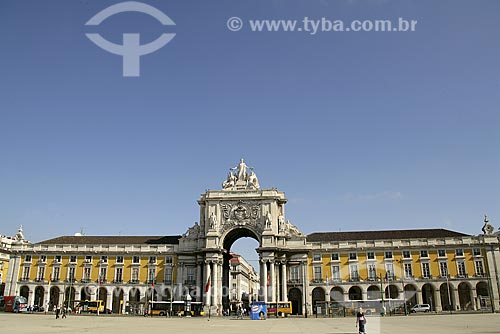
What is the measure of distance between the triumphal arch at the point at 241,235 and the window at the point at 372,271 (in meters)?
10.3

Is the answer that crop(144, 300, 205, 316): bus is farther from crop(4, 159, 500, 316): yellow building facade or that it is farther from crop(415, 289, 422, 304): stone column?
crop(415, 289, 422, 304): stone column

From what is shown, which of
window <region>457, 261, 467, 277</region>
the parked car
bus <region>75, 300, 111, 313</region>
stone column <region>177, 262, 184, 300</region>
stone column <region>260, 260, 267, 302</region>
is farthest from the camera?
stone column <region>177, 262, 184, 300</region>

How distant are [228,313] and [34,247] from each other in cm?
3718

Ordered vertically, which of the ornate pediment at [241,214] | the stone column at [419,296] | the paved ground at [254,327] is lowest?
the paved ground at [254,327]

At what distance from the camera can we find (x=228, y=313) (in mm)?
74438

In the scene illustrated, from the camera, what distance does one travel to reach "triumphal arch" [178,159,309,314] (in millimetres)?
74312

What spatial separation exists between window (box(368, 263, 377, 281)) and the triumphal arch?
33.9ft

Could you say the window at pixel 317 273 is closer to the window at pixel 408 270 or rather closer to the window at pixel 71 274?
the window at pixel 408 270

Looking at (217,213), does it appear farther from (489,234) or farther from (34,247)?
(489,234)

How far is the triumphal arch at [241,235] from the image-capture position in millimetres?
74312

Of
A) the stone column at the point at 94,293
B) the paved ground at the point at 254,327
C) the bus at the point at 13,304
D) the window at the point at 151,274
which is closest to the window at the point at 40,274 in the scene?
the stone column at the point at 94,293

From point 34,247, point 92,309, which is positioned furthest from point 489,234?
point 34,247

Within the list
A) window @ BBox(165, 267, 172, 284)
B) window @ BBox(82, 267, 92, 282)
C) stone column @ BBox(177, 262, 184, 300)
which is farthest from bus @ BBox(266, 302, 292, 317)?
window @ BBox(82, 267, 92, 282)

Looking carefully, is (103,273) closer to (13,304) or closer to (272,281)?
(13,304)
